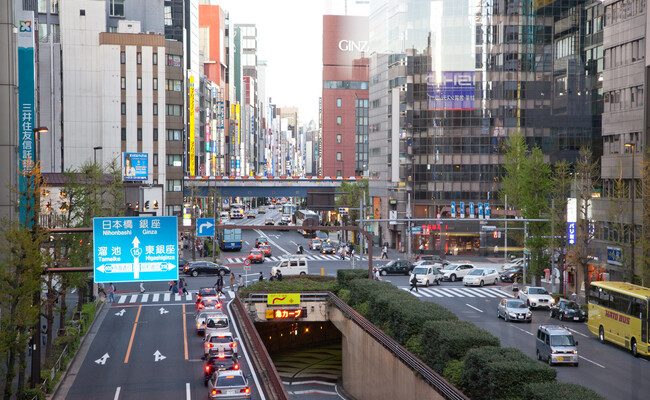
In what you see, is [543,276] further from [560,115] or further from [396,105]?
[396,105]

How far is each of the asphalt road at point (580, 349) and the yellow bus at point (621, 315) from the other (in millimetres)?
552

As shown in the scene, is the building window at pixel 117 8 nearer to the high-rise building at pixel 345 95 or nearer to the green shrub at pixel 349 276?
the high-rise building at pixel 345 95

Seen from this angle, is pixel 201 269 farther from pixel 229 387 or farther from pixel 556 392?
pixel 556 392

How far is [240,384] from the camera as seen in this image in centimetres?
3067

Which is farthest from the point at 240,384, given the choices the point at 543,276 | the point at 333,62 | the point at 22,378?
the point at 333,62

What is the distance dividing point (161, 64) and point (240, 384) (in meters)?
73.6

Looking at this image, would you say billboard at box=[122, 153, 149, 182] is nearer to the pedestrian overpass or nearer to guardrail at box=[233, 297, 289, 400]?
the pedestrian overpass

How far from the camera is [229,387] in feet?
100.0

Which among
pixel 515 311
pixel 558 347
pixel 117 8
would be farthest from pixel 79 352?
pixel 117 8

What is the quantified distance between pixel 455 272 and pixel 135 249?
47.2 meters

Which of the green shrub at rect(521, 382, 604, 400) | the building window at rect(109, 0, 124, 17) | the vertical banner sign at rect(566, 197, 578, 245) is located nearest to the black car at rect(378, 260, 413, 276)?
the vertical banner sign at rect(566, 197, 578, 245)

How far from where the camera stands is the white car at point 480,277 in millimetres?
68438

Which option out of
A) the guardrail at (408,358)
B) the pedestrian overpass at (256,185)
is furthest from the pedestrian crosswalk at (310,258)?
the guardrail at (408,358)

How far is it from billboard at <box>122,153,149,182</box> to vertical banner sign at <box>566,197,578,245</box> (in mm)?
42699
